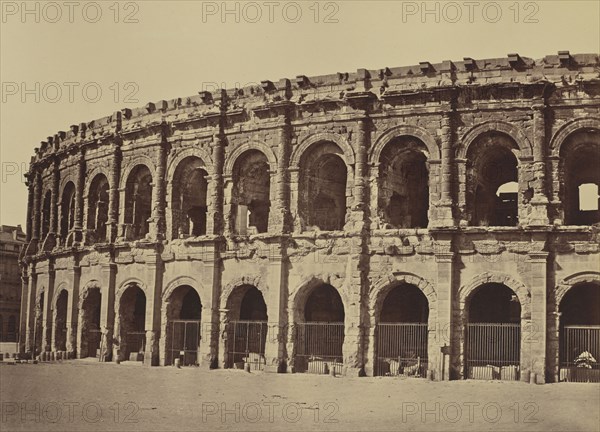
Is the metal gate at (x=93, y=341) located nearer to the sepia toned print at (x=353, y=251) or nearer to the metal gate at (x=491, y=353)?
the sepia toned print at (x=353, y=251)

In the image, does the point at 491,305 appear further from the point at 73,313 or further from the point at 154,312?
the point at 73,313

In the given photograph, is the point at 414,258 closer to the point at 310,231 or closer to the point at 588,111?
the point at 310,231

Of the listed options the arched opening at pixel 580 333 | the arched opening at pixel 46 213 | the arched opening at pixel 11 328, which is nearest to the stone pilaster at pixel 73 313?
the arched opening at pixel 46 213

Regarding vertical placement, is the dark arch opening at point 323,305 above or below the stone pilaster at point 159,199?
below

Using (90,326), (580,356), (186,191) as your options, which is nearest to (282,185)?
(186,191)

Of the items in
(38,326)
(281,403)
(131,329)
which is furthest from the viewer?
(38,326)

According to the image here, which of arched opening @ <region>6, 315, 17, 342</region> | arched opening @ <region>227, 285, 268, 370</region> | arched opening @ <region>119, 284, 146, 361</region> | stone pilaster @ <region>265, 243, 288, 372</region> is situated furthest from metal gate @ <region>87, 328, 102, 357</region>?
arched opening @ <region>6, 315, 17, 342</region>
